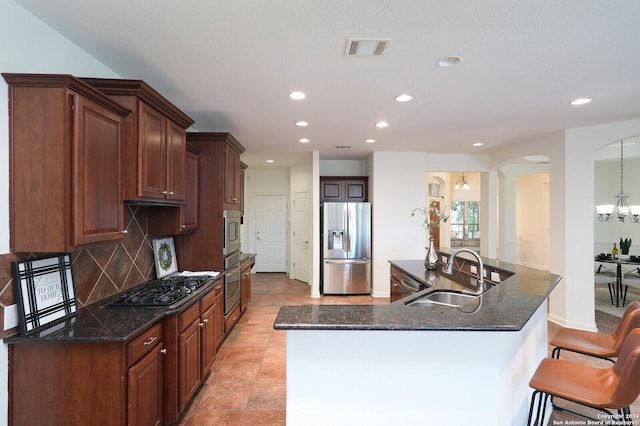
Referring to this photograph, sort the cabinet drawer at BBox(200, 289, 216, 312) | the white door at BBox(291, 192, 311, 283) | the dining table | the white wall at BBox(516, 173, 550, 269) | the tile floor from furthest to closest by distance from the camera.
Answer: the white wall at BBox(516, 173, 550, 269)
the white door at BBox(291, 192, 311, 283)
the dining table
the cabinet drawer at BBox(200, 289, 216, 312)
the tile floor

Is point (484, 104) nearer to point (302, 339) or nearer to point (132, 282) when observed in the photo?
point (302, 339)

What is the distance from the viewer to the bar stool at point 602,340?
2.03 metres

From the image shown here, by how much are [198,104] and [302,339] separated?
2644 mm

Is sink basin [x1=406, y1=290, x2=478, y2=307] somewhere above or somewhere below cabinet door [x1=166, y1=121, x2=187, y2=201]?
below

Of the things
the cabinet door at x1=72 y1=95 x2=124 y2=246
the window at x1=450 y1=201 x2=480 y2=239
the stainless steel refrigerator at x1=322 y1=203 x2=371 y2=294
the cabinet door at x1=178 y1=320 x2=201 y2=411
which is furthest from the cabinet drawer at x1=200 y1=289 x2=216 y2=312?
the window at x1=450 y1=201 x2=480 y2=239

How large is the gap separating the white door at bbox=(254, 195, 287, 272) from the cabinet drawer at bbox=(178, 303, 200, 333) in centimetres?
530

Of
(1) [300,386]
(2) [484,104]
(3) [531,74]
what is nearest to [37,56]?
(1) [300,386]

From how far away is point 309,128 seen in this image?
416cm

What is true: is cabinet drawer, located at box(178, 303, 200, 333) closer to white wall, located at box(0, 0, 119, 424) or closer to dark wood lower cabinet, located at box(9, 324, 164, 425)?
dark wood lower cabinet, located at box(9, 324, 164, 425)

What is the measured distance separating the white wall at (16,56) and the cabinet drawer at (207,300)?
1270 mm

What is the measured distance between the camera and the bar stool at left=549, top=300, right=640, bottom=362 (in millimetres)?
2033

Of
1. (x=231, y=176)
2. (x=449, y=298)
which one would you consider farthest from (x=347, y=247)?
(x=449, y=298)

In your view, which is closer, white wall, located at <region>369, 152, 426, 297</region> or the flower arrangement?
the flower arrangement

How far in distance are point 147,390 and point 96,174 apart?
50.3 inches
